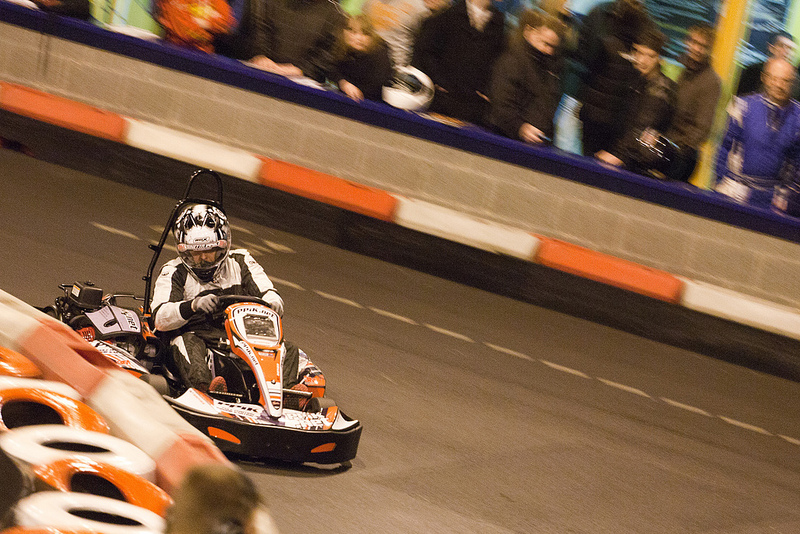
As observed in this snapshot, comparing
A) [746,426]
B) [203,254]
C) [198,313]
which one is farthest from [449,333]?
[198,313]

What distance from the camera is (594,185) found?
980 centimetres

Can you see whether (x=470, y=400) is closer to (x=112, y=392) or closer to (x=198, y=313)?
(x=198, y=313)

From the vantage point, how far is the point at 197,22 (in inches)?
424

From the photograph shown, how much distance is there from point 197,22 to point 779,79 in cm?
551

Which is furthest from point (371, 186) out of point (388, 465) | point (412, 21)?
point (388, 465)

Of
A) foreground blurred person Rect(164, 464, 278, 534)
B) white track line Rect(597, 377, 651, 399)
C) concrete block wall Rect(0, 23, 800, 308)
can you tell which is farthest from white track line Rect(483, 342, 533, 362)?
foreground blurred person Rect(164, 464, 278, 534)

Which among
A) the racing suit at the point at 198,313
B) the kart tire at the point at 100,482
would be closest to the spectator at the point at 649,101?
the racing suit at the point at 198,313

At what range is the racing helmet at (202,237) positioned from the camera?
5.84 metres

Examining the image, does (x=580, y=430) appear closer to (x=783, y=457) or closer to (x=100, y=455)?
(x=783, y=457)

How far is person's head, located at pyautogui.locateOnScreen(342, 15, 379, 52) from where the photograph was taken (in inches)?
390

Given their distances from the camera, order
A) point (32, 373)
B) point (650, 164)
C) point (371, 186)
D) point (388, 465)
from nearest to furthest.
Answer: point (32, 373) → point (388, 465) → point (650, 164) → point (371, 186)

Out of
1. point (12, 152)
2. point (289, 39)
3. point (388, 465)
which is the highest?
point (289, 39)

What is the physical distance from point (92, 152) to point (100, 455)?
286 inches

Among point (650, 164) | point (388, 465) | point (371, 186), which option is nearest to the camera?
point (388, 465)
